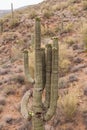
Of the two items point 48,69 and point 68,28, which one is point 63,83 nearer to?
point 48,69

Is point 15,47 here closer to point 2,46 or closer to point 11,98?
point 2,46

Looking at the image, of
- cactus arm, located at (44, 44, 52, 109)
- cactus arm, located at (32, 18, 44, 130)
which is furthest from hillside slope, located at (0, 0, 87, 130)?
cactus arm, located at (44, 44, 52, 109)

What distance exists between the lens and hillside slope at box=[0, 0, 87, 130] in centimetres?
1152

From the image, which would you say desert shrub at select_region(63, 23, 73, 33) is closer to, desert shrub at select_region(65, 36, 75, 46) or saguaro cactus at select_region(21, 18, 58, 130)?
desert shrub at select_region(65, 36, 75, 46)

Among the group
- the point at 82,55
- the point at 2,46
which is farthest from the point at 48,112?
the point at 2,46

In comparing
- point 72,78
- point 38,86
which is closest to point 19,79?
point 72,78

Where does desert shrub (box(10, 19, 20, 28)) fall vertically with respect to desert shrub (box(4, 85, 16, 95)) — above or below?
above

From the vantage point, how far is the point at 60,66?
1471 centimetres

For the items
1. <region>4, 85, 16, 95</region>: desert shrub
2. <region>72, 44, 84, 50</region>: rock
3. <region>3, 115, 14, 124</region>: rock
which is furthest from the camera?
<region>72, 44, 84, 50</region>: rock

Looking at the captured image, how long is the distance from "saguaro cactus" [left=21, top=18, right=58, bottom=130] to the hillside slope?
1.91 metres

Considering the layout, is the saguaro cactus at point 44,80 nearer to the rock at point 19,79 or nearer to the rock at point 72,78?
the rock at point 72,78

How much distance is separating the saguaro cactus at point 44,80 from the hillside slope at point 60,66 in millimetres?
1914

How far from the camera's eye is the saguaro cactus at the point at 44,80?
8938 mm

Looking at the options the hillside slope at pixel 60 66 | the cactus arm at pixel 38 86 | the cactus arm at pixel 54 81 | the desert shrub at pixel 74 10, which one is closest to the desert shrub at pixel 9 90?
the hillside slope at pixel 60 66
